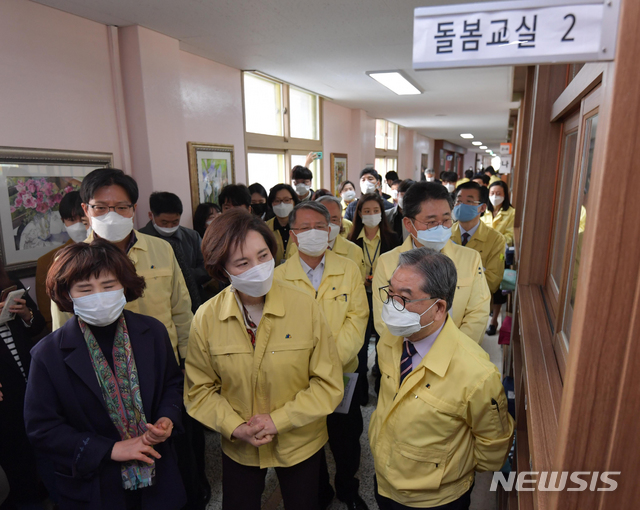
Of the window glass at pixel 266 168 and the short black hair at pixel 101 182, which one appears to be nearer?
the short black hair at pixel 101 182

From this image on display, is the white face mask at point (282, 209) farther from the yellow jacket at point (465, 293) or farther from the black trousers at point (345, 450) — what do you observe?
the black trousers at point (345, 450)

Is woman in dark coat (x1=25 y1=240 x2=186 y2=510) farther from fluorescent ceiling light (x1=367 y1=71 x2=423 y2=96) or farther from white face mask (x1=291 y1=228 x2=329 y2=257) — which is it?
fluorescent ceiling light (x1=367 y1=71 x2=423 y2=96)

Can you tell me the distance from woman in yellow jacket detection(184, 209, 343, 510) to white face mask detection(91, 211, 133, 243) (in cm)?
76

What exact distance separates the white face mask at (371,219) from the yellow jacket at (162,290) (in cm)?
184

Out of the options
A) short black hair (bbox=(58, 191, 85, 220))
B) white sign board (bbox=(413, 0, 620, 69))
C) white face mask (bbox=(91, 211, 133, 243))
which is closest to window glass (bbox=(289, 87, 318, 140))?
short black hair (bbox=(58, 191, 85, 220))

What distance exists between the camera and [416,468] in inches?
60.1

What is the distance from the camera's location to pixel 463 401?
1450 mm

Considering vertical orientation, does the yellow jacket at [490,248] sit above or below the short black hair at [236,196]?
below

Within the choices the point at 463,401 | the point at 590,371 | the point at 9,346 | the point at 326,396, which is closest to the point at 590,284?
the point at 590,371

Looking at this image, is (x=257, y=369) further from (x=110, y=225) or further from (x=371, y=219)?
(x=371, y=219)

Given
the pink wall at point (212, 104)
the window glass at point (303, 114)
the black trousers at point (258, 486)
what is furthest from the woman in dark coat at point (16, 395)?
the window glass at point (303, 114)

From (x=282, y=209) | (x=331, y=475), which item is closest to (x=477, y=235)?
(x=282, y=209)

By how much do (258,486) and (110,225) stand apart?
1509 millimetres

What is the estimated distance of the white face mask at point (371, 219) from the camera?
364 centimetres
